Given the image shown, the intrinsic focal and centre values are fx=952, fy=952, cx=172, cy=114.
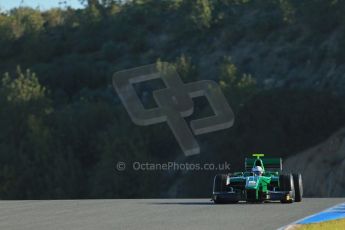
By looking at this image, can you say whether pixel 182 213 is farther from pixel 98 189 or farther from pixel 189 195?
pixel 98 189

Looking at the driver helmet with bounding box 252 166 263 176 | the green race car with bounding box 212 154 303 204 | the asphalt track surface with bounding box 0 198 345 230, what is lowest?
the asphalt track surface with bounding box 0 198 345 230

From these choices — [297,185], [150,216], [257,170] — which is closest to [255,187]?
[257,170]

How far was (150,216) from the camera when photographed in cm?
1811

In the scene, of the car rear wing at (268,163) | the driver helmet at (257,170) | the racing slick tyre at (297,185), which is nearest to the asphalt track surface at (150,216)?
the racing slick tyre at (297,185)

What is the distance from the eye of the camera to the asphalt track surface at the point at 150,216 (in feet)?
51.4

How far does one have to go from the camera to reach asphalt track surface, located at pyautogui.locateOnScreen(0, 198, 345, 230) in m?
15.7

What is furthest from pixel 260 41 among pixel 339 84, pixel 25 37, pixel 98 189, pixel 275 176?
pixel 275 176

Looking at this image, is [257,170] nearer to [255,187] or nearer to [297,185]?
[255,187]

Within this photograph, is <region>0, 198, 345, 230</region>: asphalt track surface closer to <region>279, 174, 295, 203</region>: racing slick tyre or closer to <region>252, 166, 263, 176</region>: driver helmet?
<region>279, 174, 295, 203</region>: racing slick tyre

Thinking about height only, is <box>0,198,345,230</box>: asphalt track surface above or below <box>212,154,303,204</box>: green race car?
below

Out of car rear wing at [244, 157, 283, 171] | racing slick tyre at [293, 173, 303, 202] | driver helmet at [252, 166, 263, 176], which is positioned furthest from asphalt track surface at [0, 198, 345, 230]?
car rear wing at [244, 157, 283, 171]

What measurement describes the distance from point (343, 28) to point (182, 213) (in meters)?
47.4

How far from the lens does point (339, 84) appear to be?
5753cm

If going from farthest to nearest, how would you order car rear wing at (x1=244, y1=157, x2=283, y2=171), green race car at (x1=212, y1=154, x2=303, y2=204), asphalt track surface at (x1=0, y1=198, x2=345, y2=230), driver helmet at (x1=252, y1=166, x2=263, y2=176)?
1. car rear wing at (x1=244, y1=157, x2=283, y2=171)
2. driver helmet at (x1=252, y1=166, x2=263, y2=176)
3. green race car at (x1=212, y1=154, x2=303, y2=204)
4. asphalt track surface at (x1=0, y1=198, x2=345, y2=230)
